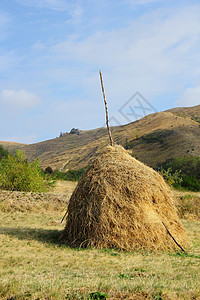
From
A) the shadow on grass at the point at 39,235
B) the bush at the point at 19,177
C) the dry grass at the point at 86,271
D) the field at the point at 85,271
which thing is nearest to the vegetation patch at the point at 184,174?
the bush at the point at 19,177

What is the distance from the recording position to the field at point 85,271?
4.28m

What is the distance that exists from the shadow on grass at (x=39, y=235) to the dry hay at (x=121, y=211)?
388 mm

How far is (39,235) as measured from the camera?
914 centimetres

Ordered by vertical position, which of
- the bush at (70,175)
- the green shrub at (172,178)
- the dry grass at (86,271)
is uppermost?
the bush at (70,175)

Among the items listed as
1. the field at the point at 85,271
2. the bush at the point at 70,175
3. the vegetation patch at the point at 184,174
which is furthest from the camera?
the bush at the point at 70,175

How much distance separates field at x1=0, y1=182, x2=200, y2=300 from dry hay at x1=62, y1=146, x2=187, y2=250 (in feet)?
1.23

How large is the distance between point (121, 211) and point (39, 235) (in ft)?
9.84

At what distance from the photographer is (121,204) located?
7648 millimetres

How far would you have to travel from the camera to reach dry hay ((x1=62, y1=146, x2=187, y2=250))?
7512 millimetres

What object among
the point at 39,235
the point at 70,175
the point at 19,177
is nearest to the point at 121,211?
the point at 39,235

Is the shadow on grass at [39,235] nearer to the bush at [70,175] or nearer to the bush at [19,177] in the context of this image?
the bush at [19,177]

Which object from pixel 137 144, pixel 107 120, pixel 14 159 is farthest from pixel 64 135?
pixel 107 120

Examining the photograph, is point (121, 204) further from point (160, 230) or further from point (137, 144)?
point (137, 144)

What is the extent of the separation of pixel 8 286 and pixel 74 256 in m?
2.55
